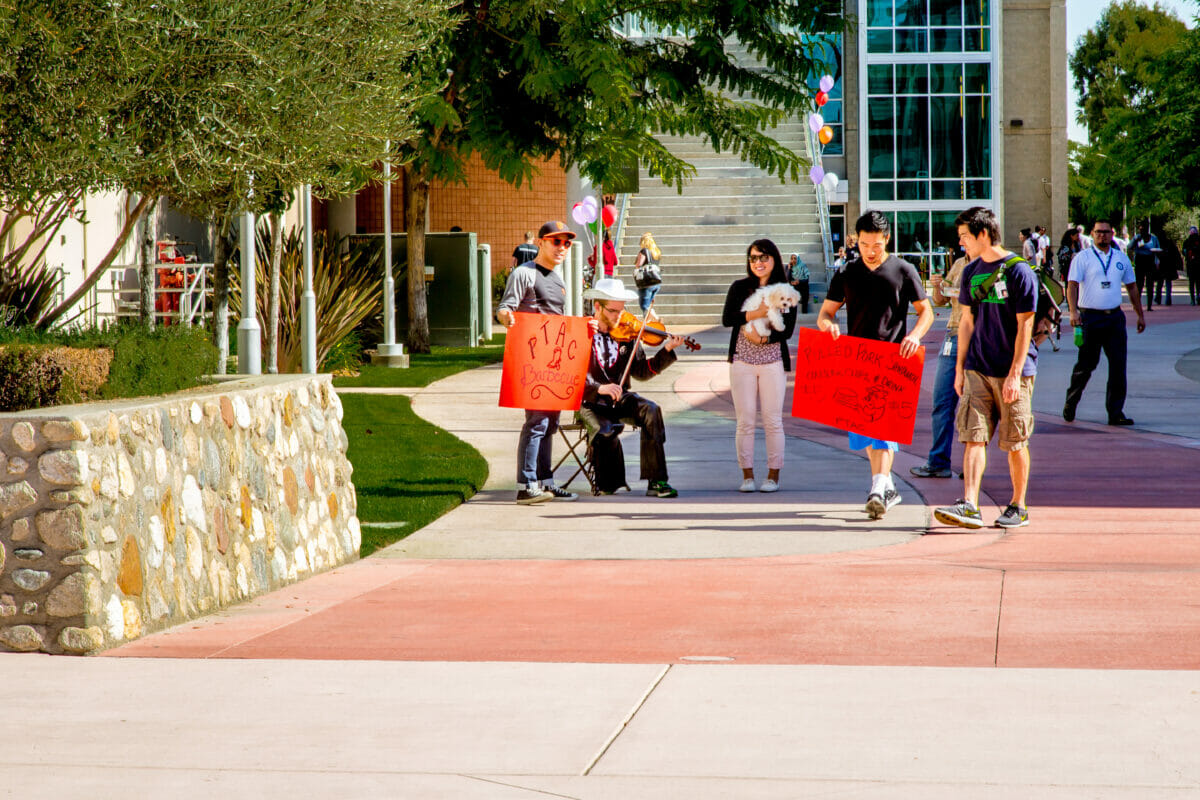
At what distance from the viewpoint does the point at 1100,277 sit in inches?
596

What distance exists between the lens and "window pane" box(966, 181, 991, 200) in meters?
51.5

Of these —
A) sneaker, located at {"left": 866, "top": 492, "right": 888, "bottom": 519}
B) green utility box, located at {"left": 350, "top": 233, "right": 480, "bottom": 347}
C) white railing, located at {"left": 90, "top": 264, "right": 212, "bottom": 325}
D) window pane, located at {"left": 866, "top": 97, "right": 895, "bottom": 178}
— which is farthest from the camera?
window pane, located at {"left": 866, "top": 97, "right": 895, "bottom": 178}

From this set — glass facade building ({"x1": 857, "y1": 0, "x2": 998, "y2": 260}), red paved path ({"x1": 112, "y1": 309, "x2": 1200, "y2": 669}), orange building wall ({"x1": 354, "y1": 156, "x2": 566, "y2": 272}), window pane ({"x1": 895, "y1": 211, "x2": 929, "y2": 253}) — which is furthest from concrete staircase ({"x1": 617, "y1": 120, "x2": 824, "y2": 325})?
red paved path ({"x1": 112, "y1": 309, "x2": 1200, "y2": 669})

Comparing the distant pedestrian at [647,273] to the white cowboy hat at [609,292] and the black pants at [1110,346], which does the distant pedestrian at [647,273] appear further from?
the white cowboy hat at [609,292]

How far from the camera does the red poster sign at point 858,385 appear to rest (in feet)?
33.9

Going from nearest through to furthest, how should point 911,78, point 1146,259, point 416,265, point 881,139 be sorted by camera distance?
point 416,265 → point 1146,259 → point 911,78 → point 881,139

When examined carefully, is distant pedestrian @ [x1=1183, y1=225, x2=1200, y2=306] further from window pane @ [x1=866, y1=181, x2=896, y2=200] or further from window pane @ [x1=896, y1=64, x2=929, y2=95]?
window pane @ [x1=896, y1=64, x2=929, y2=95]

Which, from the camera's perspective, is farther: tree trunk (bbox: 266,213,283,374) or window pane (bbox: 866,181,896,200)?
window pane (bbox: 866,181,896,200)

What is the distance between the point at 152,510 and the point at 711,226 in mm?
32337

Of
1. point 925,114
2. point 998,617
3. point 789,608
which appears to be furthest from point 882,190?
point 998,617

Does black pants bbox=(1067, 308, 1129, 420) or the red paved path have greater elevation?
black pants bbox=(1067, 308, 1129, 420)

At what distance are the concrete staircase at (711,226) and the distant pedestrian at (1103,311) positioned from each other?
60.4ft

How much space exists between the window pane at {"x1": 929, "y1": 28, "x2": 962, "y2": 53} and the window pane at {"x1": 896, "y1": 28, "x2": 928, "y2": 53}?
0.26m

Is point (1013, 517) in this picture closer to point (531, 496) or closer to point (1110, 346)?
point (531, 496)
